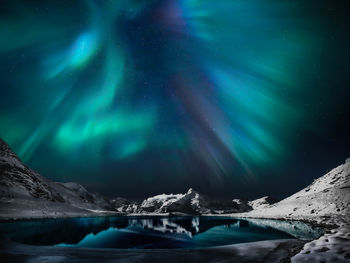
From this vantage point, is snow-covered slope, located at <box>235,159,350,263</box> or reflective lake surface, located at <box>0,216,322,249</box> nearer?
snow-covered slope, located at <box>235,159,350,263</box>

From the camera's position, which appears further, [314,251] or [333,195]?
[333,195]

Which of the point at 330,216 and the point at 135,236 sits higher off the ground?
the point at 330,216

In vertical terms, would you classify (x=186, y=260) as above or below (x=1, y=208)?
below

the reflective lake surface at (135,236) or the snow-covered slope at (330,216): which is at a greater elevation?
the snow-covered slope at (330,216)

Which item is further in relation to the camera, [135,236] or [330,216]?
[330,216]

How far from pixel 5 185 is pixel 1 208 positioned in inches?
2225

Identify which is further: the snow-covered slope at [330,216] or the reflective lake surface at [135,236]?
the reflective lake surface at [135,236]

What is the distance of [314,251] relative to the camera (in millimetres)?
22703

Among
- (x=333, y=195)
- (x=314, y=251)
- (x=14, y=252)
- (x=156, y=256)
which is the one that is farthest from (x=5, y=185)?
(x=333, y=195)

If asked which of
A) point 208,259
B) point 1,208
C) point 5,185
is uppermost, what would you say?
point 5,185

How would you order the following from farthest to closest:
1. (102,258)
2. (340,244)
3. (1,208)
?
(1,208) → (340,244) → (102,258)

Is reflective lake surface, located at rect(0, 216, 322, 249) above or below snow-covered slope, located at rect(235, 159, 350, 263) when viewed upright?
below

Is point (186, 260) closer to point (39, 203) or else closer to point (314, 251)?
point (314, 251)

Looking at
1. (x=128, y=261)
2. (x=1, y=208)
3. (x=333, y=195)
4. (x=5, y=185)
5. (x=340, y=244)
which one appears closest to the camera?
(x=128, y=261)
